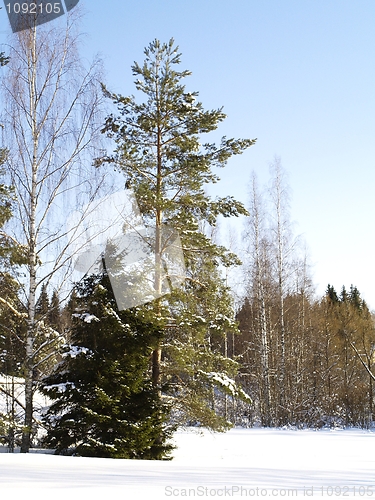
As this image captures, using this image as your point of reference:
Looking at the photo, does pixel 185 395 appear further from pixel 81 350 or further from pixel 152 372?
pixel 81 350

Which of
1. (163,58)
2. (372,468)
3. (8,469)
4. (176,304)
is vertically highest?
(163,58)

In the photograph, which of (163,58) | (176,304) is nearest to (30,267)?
(176,304)

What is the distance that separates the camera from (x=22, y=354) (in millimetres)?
10086

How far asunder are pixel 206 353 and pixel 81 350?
126 inches
